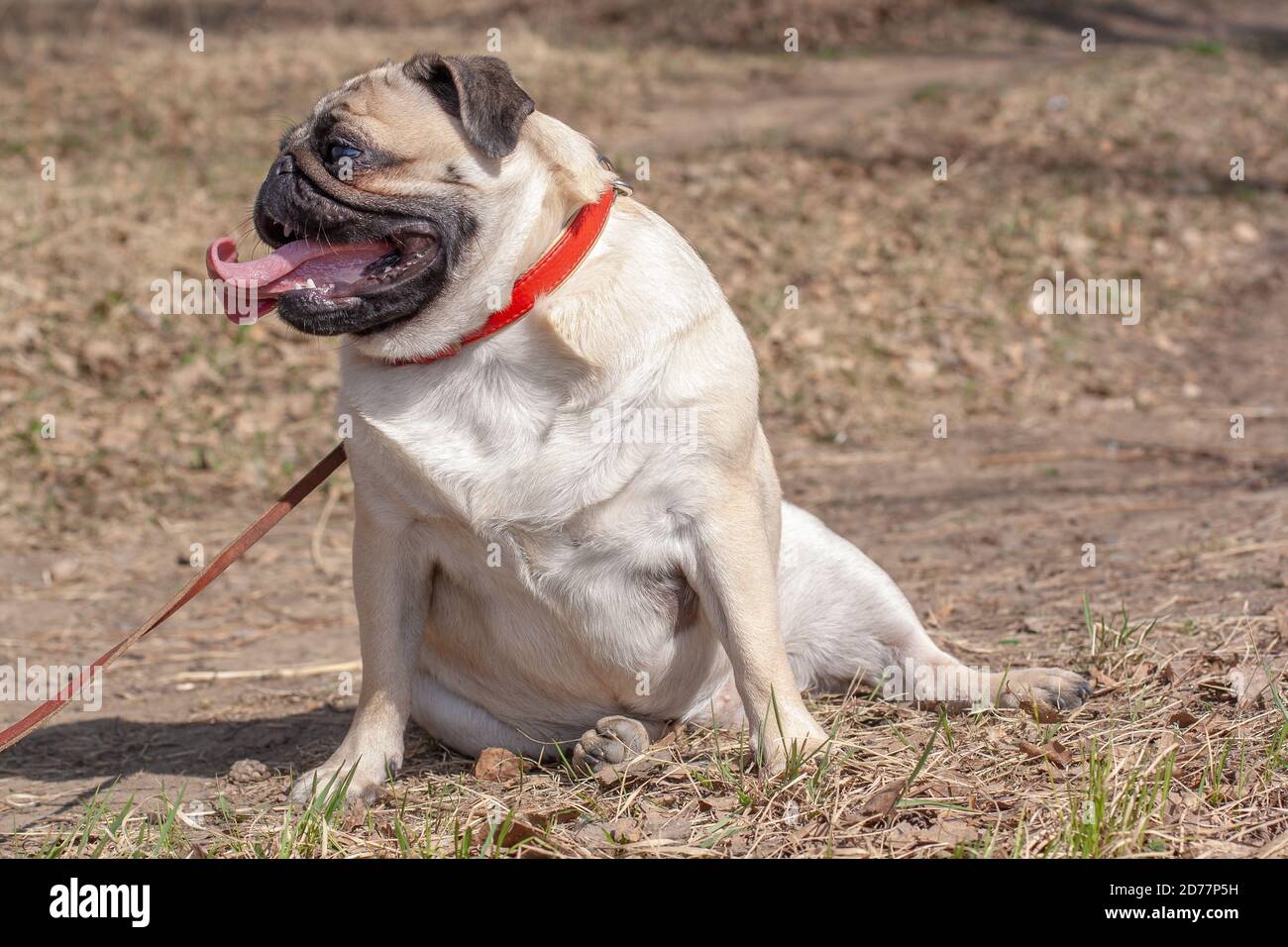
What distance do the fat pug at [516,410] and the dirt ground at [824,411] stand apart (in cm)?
28

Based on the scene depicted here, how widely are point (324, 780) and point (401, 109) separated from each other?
1.69 m

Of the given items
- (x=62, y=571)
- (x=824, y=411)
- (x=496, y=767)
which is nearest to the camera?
(x=496, y=767)

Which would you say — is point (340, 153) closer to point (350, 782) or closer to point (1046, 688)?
point (350, 782)

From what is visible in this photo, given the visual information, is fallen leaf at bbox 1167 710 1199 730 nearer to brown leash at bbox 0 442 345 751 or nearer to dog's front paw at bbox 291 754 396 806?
dog's front paw at bbox 291 754 396 806

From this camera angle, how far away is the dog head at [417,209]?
319 centimetres

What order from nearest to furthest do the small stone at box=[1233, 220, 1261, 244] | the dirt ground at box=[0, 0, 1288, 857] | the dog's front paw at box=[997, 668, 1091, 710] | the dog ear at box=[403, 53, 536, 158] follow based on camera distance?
the dirt ground at box=[0, 0, 1288, 857] → the dog ear at box=[403, 53, 536, 158] → the dog's front paw at box=[997, 668, 1091, 710] → the small stone at box=[1233, 220, 1261, 244]

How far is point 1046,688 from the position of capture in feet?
11.7

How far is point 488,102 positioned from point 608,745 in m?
1.59

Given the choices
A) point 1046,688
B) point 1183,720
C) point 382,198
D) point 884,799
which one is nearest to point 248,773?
point 382,198

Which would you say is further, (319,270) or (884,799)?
(319,270)

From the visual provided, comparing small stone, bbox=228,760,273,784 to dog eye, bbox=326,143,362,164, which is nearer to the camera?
dog eye, bbox=326,143,362,164

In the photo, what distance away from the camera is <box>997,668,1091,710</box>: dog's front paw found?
11.6 ft

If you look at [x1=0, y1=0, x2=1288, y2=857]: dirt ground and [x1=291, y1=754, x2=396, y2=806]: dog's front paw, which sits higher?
[x1=0, y1=0, x2=1288, y2=857]: dirt ground

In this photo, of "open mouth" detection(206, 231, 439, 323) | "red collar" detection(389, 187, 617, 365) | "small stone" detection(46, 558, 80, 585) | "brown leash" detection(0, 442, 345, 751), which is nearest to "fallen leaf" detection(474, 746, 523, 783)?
"brown leash" detection(0, 442, 345, 751)
